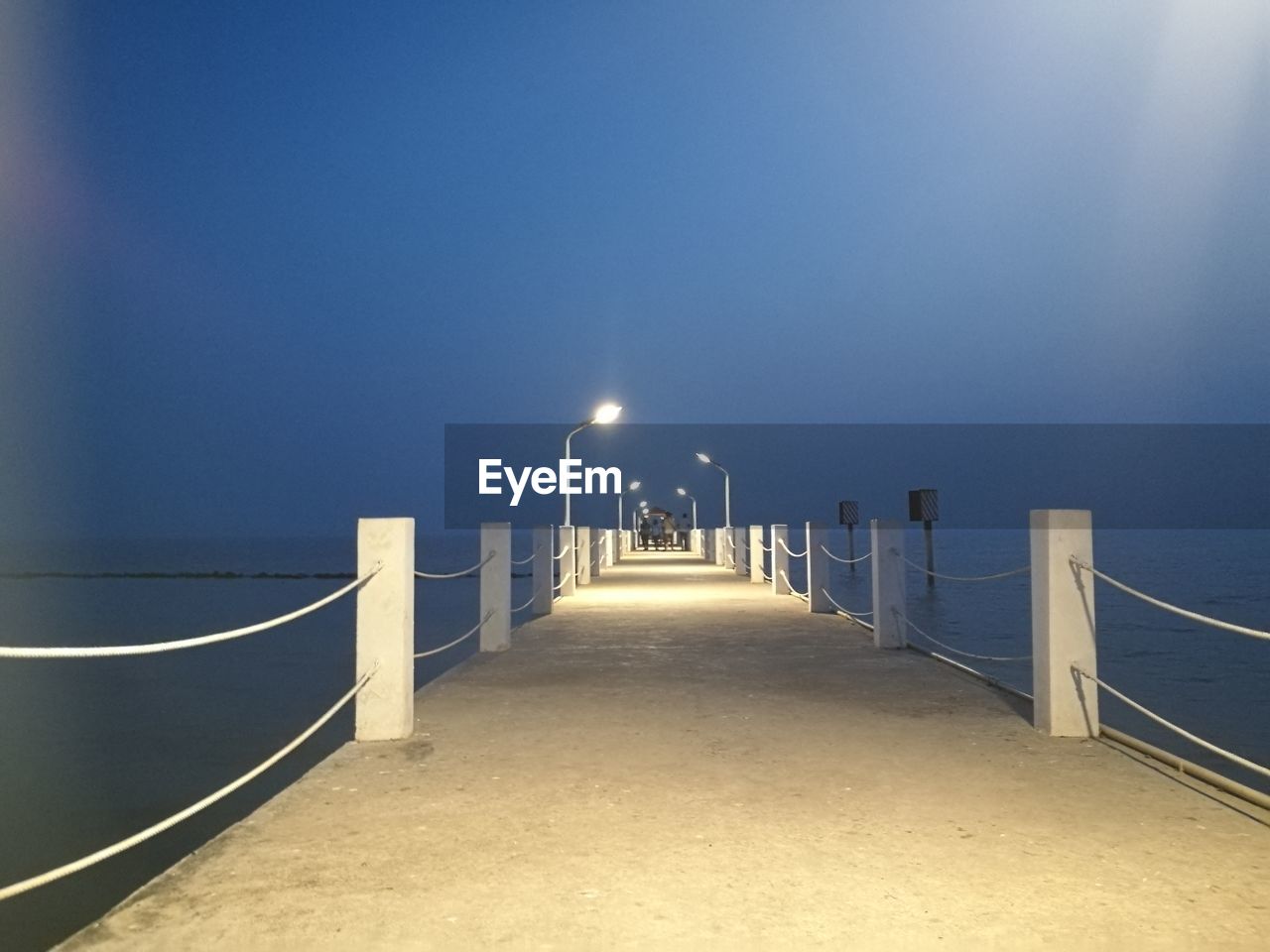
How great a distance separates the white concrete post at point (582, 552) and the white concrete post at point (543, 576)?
549 cm

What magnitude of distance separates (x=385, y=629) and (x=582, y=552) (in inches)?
646

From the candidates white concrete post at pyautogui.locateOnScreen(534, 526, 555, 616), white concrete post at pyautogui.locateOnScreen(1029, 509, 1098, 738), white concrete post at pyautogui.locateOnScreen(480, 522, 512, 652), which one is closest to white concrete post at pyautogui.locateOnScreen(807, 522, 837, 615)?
white concrete post at pyautogui.locateOnScreen(534, 526, 555, 616)

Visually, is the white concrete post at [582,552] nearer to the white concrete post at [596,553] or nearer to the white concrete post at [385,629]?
the white concrete post at [596,553]

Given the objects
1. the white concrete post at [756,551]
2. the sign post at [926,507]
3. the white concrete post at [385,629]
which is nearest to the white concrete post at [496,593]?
the white concrete post at [385,629]

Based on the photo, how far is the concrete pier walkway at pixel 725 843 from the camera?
3.07 meters

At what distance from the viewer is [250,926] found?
122 inches

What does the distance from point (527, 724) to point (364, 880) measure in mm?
3051

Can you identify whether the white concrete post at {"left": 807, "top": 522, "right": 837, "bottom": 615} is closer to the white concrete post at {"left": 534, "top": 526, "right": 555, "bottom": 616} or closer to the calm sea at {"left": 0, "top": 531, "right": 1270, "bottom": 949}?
the calm sea at {"left": 0, "top": 531, "right": 1270, "bottom": 949}

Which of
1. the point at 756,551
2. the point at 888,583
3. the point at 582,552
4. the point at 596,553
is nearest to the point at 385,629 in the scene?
the point at 888,583

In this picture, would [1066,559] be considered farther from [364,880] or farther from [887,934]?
[364,880]

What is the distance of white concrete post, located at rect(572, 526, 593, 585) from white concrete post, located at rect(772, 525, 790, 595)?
4.98m

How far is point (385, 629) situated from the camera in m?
5.97

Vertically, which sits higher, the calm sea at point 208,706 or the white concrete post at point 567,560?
the white concrete post at point 567,560

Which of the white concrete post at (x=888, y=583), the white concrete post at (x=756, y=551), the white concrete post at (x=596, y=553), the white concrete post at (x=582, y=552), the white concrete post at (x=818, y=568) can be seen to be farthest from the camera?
the white concrete post at (x=596, y=553)
